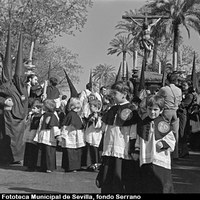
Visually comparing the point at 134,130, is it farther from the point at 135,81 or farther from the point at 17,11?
the point at 17,11

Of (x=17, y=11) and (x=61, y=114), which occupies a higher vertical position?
(x=17, y=11)

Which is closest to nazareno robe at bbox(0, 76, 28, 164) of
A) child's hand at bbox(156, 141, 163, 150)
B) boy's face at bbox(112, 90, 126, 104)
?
boy's face at bbox(112, 90, 126, 104)

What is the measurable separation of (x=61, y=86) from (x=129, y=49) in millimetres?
9767

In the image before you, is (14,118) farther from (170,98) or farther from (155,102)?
(155,102)

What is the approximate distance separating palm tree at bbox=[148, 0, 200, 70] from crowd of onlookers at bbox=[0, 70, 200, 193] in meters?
21.2

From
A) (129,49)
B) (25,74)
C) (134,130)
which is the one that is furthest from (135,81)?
(129,49)

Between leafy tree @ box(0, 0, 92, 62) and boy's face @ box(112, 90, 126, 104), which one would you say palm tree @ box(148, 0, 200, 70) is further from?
boy's face @ box(112, 90, 126, 104)

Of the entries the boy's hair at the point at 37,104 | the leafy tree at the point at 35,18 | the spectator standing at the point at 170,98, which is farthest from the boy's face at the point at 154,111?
the leafy tree at the point at 35,18

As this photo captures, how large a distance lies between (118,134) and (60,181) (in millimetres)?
1803

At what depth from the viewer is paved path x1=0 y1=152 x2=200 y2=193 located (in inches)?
252

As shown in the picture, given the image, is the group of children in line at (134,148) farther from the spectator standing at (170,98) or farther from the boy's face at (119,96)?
the spectator standing at (170,98)

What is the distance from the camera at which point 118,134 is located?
223 inches

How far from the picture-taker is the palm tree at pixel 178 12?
32.1m

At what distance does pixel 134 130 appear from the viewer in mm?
5586
